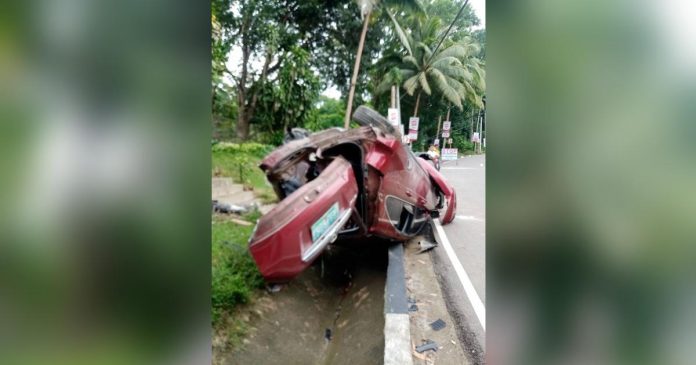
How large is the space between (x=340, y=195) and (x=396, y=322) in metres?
1.09

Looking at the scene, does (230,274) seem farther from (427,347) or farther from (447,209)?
(447,209)

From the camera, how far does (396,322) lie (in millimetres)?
2650

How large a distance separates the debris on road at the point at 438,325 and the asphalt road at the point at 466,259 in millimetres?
142

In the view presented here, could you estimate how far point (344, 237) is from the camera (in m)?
3.94

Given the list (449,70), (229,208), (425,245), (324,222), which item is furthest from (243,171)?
(449,70)

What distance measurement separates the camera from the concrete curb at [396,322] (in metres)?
2.24

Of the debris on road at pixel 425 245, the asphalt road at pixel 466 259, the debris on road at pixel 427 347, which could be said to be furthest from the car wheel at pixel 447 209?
the debris on road at pixel 427 347

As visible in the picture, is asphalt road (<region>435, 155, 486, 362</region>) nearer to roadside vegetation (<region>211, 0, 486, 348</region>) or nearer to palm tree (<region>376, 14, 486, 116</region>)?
palm tree (<region>376, 14, 486, 116</region>)

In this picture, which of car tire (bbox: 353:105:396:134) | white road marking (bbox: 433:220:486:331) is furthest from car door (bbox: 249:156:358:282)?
white road marking (bbox: 433:220:486:331)
